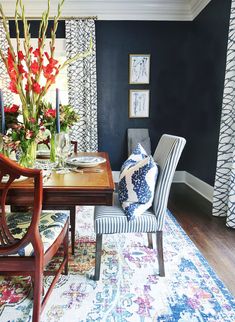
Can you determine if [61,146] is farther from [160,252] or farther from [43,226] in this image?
[160,252]

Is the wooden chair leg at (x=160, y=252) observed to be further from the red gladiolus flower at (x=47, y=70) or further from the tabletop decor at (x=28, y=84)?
the red gladiolus flower at (x=47, y=70)

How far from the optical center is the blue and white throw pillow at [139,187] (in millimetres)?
1658

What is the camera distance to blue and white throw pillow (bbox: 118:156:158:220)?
5.44 feet

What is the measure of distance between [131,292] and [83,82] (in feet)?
11.3

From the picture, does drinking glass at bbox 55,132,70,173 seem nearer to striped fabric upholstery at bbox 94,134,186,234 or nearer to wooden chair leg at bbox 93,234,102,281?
striped fabric upholstery at bbox 94,134,186,234

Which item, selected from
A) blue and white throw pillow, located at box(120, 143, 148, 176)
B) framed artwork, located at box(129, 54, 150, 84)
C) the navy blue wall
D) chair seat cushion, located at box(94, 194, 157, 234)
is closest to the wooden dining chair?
chair seat cushion, located at box(94, 194, 157, 234)

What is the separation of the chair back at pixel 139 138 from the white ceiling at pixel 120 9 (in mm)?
1890

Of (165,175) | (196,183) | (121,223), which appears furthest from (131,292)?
(196,183)

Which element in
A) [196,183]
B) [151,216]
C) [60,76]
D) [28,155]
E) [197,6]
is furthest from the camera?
[60,76]

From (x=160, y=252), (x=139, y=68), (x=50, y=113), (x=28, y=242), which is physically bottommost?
(x=160, y=252)

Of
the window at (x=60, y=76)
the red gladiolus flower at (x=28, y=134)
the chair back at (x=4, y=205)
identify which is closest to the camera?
the chair back at (x=4, y=205)

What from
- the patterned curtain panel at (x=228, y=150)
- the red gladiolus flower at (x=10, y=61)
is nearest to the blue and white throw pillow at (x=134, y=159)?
the red gladiolus flower at (x=10, y=61)

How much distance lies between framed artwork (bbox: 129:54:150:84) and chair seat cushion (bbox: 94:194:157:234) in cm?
315

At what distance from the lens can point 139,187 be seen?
1678 mm
